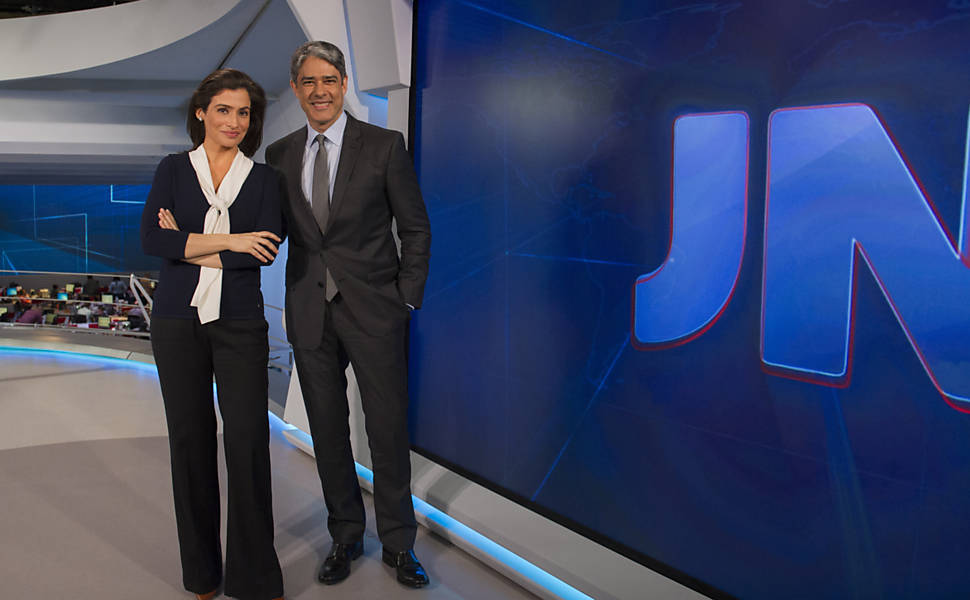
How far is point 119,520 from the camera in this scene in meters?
2.45

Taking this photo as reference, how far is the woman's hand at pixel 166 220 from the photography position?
1711 millimetres

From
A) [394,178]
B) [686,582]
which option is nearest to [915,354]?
[686,582]

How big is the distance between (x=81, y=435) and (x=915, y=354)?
383 centimetres

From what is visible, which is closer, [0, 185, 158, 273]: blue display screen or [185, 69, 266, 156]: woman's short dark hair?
[185, 69, 266, 156]: woman's short dark hair

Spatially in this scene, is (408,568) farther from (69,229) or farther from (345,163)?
(69,229)

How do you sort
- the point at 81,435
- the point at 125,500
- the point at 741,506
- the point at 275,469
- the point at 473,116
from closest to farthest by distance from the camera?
1. the point at 741,506
2. the point at 473,116
3. the point at 125,500
4. the point at 275,469
5. the point at 81,435

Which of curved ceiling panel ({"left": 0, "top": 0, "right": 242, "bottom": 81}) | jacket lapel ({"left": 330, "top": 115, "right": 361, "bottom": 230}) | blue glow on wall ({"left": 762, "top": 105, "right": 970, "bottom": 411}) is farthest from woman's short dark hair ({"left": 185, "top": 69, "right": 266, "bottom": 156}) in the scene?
curved ceiling panel ({"left": 0, "top": 0, "right": 242, "bottom": 81})

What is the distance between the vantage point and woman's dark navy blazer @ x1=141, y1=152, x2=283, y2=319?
171 centimetres

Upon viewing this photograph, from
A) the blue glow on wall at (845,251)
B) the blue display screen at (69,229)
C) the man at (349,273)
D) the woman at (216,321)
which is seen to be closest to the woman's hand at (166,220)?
the woman at (216,321)

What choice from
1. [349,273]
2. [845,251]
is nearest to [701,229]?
[845,251]

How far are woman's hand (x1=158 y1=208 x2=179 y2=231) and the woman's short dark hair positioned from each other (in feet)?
0.68

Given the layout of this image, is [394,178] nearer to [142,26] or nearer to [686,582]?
[686,582]

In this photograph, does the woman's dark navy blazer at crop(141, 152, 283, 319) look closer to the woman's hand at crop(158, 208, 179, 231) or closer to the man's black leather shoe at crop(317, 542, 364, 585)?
the woman's hand at crop(158, 208, 179, 231)

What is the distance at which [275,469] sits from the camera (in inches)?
120
